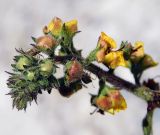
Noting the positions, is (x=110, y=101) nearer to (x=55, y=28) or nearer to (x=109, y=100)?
(x=109, y=100)

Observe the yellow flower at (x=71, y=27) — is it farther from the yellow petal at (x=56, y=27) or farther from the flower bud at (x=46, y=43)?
the flower bud at (x=46, y=43)

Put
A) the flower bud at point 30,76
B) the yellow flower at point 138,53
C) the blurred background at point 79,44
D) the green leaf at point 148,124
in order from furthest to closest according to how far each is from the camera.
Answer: the blurred background at point 79,44
the yellow flower at point 138,53
the green leaf at point 148,124
the flower bud at point 30,76

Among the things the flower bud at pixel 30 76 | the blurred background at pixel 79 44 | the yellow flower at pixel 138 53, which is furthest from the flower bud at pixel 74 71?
the blurred background at pixel 79 44

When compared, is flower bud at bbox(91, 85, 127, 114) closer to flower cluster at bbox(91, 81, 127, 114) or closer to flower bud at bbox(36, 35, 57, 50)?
flower cluster at bbox(91, 81, 127, 114)

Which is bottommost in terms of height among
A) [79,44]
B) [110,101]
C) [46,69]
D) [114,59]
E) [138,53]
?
[110,101]

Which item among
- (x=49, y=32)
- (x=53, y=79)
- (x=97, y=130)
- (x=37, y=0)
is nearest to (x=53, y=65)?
(x=53, y=79)

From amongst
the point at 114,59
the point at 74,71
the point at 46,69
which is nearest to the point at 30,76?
the point at 46,69
